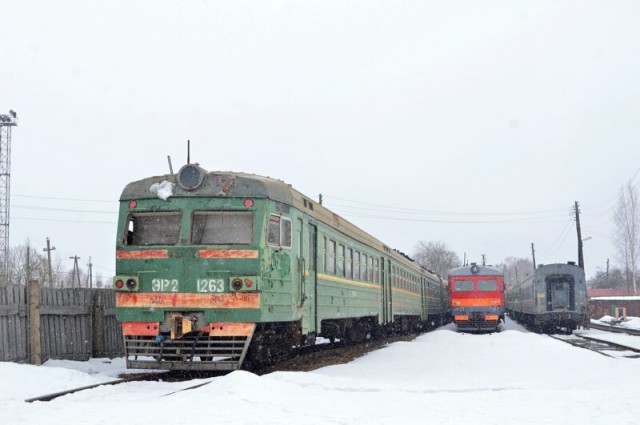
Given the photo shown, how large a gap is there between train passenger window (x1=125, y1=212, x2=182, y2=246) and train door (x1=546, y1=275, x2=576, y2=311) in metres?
23.4

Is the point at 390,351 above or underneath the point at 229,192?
underneath

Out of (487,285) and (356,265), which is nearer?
(356,265)

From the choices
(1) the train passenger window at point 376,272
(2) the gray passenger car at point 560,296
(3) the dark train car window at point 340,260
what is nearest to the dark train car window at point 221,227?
(3) the dark train car window at point 340,260

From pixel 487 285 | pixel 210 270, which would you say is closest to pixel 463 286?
pixel 487 285

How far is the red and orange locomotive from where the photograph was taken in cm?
2920

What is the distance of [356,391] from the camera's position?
841cm

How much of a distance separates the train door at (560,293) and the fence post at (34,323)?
78.0ft

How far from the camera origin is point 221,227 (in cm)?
1075

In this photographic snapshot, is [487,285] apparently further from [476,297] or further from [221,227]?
[221,227]

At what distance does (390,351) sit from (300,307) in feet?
15.4

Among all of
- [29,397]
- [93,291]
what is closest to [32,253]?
[93,291]

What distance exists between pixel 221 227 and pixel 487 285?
21288 mm

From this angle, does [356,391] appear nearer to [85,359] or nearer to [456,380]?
[456,380]

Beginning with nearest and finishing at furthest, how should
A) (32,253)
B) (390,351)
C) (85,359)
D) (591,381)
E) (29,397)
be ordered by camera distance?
1. (29,397)
2. (591,381)
3. (85,359)
4. (390,351)
5. (32,253)
